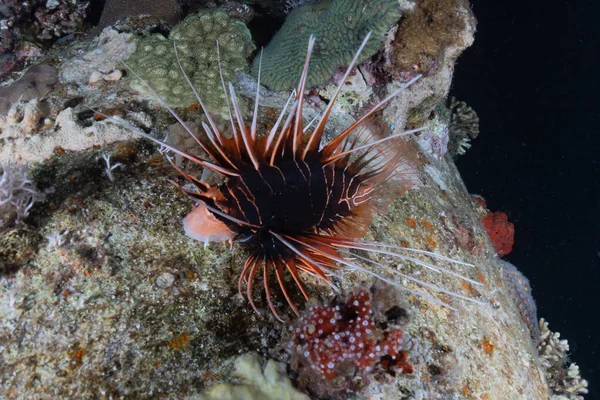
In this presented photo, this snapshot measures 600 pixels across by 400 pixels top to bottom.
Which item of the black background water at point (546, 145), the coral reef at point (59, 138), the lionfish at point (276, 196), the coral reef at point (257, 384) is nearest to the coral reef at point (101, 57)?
the coral reef at point (59, 138)

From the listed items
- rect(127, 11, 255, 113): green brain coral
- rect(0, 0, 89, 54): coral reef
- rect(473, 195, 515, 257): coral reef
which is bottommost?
rect(473, 195, 515, 257): coral reef

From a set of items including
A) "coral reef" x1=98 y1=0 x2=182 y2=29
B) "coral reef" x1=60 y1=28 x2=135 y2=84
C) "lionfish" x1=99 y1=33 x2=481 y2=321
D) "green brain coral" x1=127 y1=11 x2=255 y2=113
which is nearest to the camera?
"lionfish" x1=99 y1=33 x2=481 y2=321

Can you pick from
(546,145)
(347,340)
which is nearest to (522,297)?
(347,340)

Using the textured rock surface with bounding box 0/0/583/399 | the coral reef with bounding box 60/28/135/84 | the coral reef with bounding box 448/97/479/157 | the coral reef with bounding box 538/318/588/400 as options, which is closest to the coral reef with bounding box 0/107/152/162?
the textured rock surface with bounding box 0/0/583/399

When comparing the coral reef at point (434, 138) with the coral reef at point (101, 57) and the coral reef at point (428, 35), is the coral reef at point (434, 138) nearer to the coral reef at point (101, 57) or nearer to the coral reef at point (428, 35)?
the coral reef at point (428, 35)

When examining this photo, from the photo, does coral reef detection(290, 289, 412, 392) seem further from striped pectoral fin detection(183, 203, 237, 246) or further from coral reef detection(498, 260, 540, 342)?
coral reef detection(498, 260, 540, 342)

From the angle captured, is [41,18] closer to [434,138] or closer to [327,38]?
[327,38]

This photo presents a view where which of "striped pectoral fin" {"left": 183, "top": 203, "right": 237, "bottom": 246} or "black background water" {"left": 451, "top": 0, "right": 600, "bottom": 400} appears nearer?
"striped pectoral fin" {"left": 183, "top": 203, "right": 237, "bottom": 246}

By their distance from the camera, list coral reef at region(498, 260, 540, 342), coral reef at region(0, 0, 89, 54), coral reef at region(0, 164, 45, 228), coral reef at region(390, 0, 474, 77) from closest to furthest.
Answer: coral reef at region(0, 164, 45, 228) → coral reef at region(390, 0, 474, 77) → coral reef at region(498, 260, 540, 342) → coral reef at region(0, 0, 89, 54)
